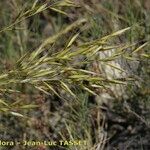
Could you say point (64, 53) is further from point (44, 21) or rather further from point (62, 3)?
point (44, 21)

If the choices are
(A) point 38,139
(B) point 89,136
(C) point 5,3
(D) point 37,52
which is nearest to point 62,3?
(D) point 37,52

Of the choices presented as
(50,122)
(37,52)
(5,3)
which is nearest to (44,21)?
(5,3)

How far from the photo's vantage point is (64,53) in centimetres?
137

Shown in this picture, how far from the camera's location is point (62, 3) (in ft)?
4.83

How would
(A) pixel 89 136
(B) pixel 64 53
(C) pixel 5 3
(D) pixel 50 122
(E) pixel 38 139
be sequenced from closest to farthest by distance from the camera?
(B) pixel 64 53 → (A) pixel 89 136 → (E) pixel 38 139 → (D) pixel 50 122 → (C) pixel 5 3

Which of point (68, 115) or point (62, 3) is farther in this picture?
point (68, 115)

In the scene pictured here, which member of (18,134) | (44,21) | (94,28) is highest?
(94,28)

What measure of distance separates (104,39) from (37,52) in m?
0.19

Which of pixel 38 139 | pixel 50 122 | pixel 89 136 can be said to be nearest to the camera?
pixel 89 136

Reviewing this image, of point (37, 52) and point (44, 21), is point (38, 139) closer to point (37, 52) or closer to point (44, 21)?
point (37, 52)

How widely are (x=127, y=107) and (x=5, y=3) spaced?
1029mm

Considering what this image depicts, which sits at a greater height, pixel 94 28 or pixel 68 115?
pixel 94 28

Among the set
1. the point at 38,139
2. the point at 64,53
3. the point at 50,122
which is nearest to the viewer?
the point at 64,53

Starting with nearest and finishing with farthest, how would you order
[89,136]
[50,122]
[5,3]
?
[89,136] → [50,122] → [5,3]
